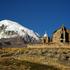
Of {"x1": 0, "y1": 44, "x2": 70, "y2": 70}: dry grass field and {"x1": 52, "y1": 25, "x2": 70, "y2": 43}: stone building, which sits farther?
{"x1": 52, "y1": 25, "x2": 70, "y2": 43}: stone building

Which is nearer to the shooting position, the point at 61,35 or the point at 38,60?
the point at 38,60

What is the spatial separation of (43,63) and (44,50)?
16.9 meters

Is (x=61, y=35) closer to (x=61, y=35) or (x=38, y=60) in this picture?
(x=61, y=35)

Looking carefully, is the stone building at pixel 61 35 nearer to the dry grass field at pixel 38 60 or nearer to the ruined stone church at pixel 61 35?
the ruined stone church at pixel 61 35

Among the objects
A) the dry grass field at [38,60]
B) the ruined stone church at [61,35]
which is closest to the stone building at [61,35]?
the ruined stone church at [61,35]

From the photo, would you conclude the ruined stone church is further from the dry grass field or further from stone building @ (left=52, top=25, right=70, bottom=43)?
the dry grass field

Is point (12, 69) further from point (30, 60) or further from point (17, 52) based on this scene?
point (17, 52)

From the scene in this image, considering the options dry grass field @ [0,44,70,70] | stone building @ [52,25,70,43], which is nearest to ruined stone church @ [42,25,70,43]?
stone building @ [52,25,70,43]

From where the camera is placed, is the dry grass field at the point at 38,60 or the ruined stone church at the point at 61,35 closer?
the dry grass field at the point at 38,60

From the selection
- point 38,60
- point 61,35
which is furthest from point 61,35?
point 38,60

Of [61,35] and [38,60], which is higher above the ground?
[61,35]

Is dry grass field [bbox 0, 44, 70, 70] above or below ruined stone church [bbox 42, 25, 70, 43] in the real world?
below

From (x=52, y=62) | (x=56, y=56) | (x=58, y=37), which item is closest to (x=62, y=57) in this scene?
(x=56, y=56)

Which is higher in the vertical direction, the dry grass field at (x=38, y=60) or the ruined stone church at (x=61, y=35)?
the ruined stone church at (x=61, y=35)
